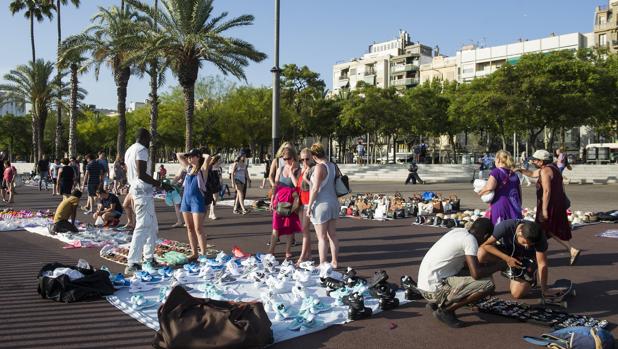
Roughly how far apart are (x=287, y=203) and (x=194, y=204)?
1.40 meters

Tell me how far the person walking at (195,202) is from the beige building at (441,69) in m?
77.0

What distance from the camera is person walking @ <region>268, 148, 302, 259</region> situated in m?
7.77

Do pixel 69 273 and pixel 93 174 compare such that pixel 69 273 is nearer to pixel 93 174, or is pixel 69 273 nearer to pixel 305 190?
pixel 305 190

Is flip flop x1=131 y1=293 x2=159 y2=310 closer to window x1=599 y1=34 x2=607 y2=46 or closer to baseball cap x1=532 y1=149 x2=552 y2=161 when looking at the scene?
baseball cap x1=532 y1=149 x2=552 y2=161

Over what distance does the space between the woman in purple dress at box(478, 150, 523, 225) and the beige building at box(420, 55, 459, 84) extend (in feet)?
253

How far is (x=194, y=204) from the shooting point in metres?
7.70

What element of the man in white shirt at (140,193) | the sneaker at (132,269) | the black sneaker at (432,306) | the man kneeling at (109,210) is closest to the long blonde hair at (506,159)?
the black sneaker at (432,306)

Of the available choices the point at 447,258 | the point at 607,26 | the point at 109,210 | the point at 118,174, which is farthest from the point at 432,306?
the point at 607,26

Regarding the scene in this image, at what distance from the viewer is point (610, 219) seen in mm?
12344

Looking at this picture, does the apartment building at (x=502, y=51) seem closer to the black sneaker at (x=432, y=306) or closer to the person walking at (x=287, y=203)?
the person walking at (x=287, y=203)

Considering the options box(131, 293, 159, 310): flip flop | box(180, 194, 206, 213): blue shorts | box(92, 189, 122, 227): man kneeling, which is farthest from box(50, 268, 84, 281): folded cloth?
box(92, 189, 122, 227): man kneeling

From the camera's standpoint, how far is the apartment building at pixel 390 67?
8744cm

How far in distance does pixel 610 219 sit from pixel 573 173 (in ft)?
A: 63.5

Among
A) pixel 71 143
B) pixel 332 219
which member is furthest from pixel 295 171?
pixel 71 143
